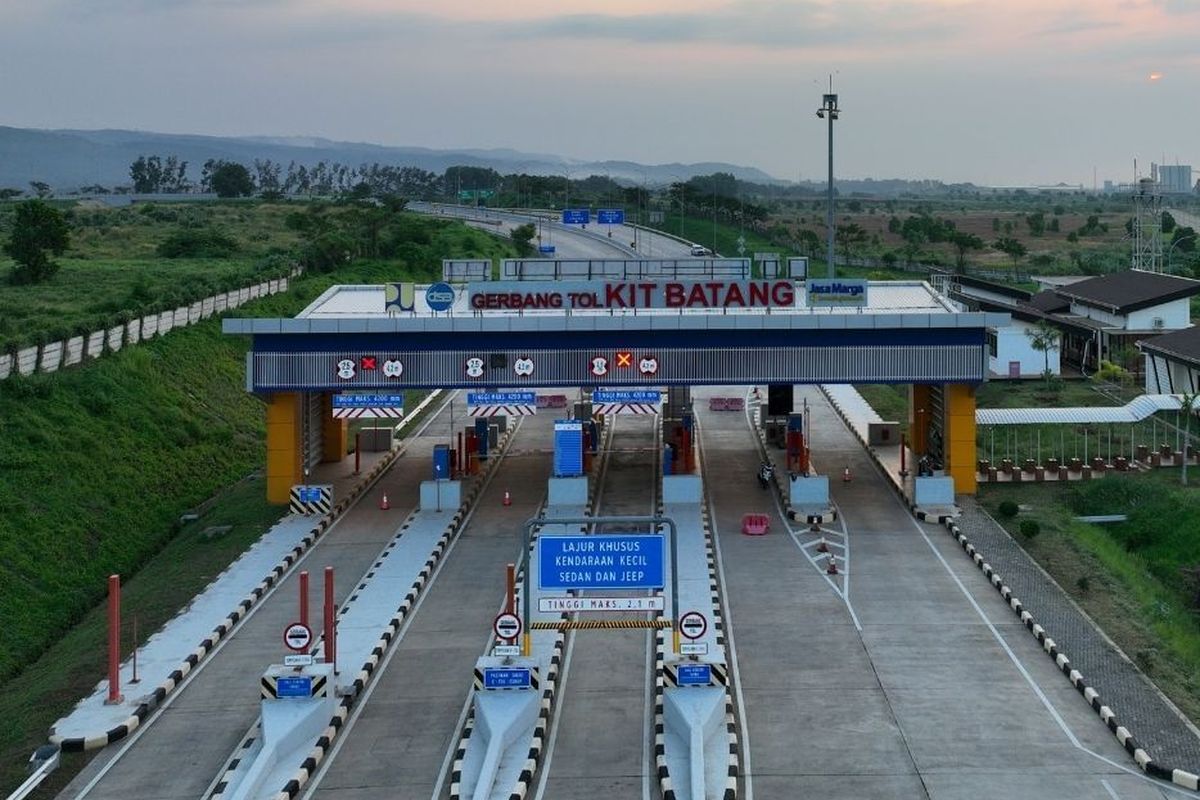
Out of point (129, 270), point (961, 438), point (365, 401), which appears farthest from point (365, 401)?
point (129, 270)

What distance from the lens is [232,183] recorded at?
173750 mm

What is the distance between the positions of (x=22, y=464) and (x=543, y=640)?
18204 millimetres

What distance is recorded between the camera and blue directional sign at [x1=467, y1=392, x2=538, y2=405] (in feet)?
125

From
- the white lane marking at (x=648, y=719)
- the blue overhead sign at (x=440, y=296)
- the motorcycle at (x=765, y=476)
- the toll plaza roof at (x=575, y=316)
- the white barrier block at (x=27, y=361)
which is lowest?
A: the white lane marking at (x=648, y=719)

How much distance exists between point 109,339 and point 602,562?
31968mm

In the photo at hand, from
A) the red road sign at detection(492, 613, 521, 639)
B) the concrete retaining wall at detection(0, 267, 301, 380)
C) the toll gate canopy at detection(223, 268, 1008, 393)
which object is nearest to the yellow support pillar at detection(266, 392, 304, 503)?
the toll gate canopy at detection(223, 268, 1008, 393)

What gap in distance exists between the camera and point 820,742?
851 inches

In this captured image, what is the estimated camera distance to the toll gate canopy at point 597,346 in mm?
37250

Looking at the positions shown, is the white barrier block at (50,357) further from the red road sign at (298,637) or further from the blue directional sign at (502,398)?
the red road sign at (298,637)

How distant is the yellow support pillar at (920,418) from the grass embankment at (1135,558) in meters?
3.70

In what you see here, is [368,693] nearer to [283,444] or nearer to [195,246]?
[283,444]

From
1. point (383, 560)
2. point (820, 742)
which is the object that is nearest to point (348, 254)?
point (383, 560)

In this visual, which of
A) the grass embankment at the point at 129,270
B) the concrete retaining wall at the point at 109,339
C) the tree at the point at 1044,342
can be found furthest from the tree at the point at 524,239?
the tree at the point at 1044,342

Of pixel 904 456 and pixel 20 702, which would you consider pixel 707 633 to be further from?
pixel 904 456
